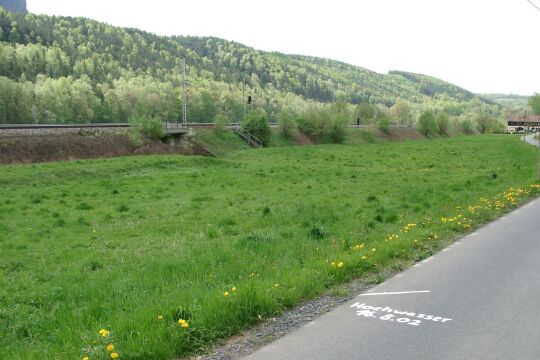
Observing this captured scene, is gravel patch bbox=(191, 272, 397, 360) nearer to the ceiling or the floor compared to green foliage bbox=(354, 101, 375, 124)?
nearer to the floor

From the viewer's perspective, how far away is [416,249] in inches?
412

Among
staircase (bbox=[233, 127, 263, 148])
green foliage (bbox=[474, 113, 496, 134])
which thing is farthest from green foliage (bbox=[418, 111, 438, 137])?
staircase (bbox=[233, 127, 263, 148])

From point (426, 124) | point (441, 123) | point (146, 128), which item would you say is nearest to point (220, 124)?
point (146, 128)

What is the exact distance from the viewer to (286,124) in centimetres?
7812

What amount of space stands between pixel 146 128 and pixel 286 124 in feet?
86.5

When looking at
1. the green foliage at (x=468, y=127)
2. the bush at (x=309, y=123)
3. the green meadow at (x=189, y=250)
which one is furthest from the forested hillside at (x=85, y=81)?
the green meadow at (x=189, y=250)

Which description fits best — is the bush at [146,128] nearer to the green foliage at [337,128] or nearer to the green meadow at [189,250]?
the green meadow at [189,250]

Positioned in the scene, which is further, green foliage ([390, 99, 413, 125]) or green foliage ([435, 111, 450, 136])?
green foliage ([390, 99, 413, 125])

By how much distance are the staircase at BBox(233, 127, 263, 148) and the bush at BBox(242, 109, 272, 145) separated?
0.52 metres

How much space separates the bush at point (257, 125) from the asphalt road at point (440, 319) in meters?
62.1

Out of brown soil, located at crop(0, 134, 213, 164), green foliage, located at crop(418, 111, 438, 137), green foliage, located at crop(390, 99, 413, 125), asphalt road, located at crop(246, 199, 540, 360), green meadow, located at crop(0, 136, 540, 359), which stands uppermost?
Answer: green foliage, located at crop(390, 99, 413, 125)

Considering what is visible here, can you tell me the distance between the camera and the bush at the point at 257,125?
233 ft

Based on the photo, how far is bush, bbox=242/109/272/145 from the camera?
71.0 m

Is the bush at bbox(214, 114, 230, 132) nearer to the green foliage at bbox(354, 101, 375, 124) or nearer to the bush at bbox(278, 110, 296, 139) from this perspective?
the bush at bbox(278, 110, 296, 139)
